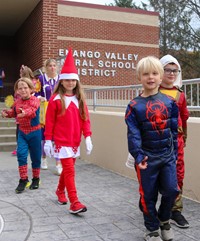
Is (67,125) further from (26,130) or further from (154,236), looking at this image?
(154,236)

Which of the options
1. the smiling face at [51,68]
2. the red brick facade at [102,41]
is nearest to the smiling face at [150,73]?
the smiling face at [51,68]

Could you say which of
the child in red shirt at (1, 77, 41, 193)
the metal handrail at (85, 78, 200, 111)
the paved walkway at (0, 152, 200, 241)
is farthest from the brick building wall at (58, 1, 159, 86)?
the paved walkway at (0, 152, 200, 241)

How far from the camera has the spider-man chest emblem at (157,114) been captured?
10.6 feet

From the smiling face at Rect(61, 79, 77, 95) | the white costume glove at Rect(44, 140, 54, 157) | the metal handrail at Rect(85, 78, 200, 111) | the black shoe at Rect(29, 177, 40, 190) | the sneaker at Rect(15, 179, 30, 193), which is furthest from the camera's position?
the black shoe at Rect(29, 177, 40, 190)

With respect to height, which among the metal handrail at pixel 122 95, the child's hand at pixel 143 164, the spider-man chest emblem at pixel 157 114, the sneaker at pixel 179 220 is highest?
the metal handrail at pixel 122 95

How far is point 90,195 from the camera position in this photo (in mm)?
5141

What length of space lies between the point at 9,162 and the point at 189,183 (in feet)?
13.7

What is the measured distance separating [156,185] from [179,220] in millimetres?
748

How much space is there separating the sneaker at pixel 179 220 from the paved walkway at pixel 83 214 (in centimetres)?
6

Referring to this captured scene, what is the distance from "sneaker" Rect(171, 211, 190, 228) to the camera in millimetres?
3803

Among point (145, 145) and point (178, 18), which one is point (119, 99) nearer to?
point (145, 145)

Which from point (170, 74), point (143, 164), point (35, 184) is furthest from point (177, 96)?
point (35, 184)

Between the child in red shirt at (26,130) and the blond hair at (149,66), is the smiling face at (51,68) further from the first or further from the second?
the blond hair at (149,66)

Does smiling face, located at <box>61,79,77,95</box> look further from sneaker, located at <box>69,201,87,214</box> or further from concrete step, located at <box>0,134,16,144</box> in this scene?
concrete step, located at <box>0,134,16,144</box>
